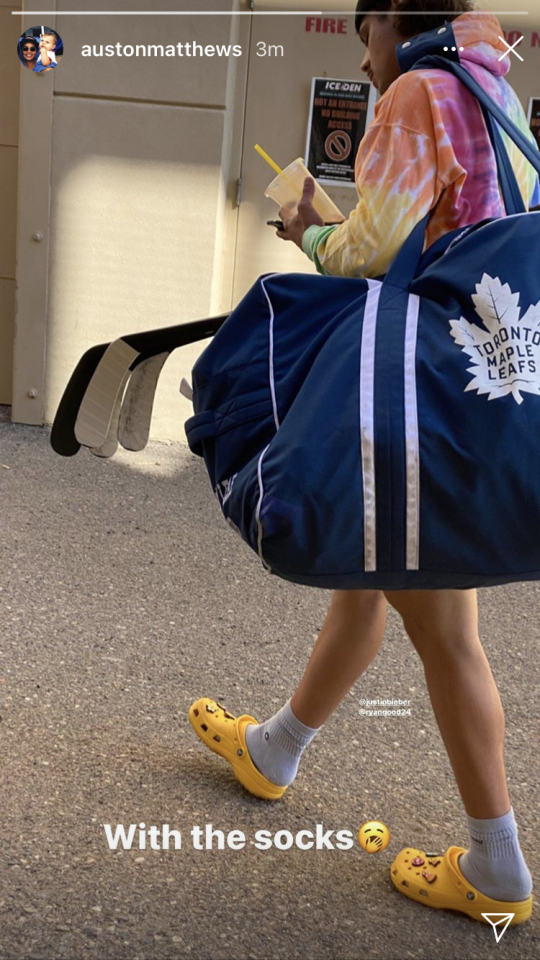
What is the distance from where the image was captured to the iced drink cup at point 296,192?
202 centimetres

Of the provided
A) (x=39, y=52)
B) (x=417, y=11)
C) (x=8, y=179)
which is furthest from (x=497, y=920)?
(x=8, y=179)

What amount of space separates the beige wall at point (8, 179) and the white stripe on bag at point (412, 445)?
4887 mm

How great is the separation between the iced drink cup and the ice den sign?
146 inches

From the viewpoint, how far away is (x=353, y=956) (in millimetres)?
2062

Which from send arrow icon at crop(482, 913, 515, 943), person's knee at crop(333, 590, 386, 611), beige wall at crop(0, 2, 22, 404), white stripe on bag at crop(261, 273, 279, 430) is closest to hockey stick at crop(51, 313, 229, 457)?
white stripe on bag at crop(261, 273, 279, 430)

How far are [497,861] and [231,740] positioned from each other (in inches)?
31.1

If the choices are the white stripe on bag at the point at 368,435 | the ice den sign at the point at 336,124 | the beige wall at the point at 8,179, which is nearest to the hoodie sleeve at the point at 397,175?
the white stripe on bag at the point at 368,435

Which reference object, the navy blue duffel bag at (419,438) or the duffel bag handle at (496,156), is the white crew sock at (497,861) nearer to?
the navy blue duffel bag at (419,438)

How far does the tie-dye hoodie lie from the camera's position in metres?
1.68

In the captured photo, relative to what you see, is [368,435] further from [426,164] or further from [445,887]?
[445,887]

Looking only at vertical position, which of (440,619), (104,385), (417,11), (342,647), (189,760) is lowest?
(189,760)

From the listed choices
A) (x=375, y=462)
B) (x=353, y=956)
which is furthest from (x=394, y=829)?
(x=375, y=462)

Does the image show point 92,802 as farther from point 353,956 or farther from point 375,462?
point 375,462

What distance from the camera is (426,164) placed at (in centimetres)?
168
